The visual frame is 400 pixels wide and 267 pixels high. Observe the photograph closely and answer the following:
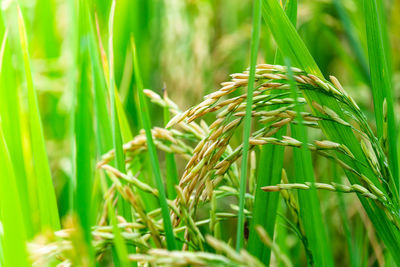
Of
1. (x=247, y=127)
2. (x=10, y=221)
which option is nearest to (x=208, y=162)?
(x=247, y=127)

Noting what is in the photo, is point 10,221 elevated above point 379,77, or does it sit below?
below

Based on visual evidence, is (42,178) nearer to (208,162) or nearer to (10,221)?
(10,221)

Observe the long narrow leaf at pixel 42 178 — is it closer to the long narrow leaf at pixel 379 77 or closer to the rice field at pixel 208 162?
the rice field at pixel 208 162

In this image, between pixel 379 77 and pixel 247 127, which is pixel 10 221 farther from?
pixel 379 77

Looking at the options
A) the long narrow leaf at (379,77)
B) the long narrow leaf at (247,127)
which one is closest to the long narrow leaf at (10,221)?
the long narrow leaf at (247,127)

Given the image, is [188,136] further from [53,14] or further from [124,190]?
[53,14]

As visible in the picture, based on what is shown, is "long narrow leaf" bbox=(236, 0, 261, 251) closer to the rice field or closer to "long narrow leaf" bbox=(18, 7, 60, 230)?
the rice field

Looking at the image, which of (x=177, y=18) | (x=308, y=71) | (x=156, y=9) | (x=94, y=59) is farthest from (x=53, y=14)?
(x=308, y=71)

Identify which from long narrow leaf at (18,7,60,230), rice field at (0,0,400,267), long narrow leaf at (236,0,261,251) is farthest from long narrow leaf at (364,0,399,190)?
long narrow leaf at (18,7,60,230)

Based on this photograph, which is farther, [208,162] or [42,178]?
[42,178]

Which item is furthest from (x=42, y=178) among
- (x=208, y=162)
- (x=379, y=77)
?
(x=379, y=77)

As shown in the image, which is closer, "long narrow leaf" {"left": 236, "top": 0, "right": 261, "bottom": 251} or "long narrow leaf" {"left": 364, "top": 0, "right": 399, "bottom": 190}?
"long narrow leaf" {"left": 236, "top": 0, "right": 261, "bottom": 251}
